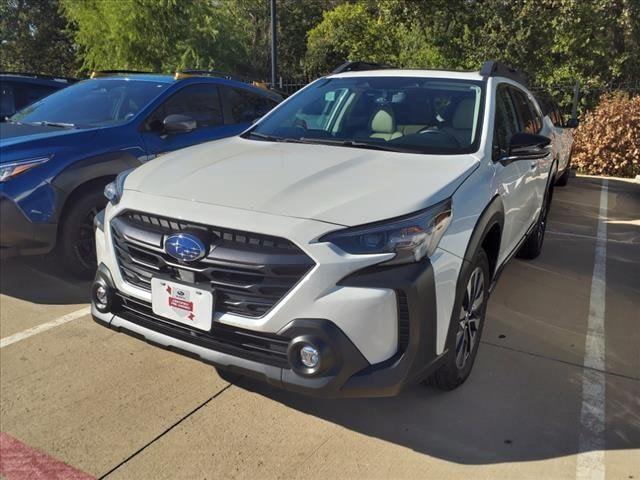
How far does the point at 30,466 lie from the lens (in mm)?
2543

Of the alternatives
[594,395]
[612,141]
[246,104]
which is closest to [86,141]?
[246,104]

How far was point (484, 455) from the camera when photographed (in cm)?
264

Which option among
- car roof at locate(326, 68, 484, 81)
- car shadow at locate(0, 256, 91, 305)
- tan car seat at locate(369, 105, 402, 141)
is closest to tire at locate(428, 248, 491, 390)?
tan car seat at locate(369, 105, 402, 141)

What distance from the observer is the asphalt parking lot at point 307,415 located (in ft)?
8.44

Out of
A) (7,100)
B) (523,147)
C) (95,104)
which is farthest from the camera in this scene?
(7,100)

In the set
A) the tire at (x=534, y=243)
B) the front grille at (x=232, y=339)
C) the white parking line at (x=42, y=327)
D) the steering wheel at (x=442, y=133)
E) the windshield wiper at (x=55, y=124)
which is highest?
the steering wheel at (x=442, y=133)

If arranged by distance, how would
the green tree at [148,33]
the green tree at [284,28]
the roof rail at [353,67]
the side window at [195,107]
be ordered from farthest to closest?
1. the green tree at [284,28]
2. the green tree at [148,33]
3. the side window at [195,107]
4. the roof rail at [353,67]

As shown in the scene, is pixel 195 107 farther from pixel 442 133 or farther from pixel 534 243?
pixel 534 243

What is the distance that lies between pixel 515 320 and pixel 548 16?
45.2 ft

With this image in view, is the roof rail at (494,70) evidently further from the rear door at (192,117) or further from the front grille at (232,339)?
the rear door at (192,117)

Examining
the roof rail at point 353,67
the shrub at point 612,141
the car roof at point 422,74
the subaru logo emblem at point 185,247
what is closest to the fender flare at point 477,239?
the car roof at point 422,74

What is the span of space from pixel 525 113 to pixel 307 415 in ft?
10.7

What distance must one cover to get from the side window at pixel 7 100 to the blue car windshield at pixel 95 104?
2.73 m

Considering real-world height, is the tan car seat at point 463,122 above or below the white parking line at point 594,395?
above
